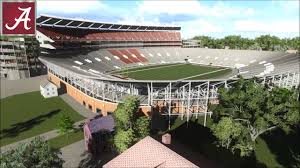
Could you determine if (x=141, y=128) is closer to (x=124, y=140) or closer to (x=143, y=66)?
(x=124, y=140)

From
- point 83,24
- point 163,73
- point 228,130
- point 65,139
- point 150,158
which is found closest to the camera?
point 150,158

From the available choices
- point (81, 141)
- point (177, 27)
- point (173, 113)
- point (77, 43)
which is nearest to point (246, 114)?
point (173, 113)

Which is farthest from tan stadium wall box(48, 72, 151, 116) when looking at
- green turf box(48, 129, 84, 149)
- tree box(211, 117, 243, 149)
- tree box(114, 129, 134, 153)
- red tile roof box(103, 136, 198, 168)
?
red tile roof box(103, 136, 198, 168)

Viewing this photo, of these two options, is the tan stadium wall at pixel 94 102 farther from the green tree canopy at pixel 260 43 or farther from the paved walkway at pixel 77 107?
the green tree canopy at pixel 260 43

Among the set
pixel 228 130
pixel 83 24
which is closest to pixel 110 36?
pixel 83 24

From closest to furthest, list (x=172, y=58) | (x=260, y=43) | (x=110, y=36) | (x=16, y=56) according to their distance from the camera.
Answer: (x=16, y=56), (x=110, y=36), (x=172, y=58), (x=260, y=43)

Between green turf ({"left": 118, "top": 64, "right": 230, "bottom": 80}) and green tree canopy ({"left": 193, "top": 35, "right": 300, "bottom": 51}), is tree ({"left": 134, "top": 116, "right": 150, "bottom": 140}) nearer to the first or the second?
green turf ({"left": 118, "top": 64, "right": 230, "bottom": 80})
